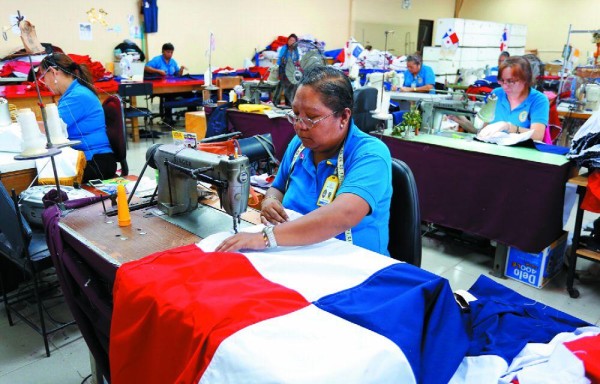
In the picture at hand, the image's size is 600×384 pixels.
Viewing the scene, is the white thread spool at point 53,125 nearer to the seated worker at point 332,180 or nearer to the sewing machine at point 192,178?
the sewing machine at point 192,178

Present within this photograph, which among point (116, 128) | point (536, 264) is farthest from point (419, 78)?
point (116, 128)

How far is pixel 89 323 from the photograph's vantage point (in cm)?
166

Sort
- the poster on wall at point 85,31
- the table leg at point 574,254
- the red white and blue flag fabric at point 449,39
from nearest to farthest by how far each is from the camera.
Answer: the table leg at point 574,254, the poster on wall at point 85,31, the red white and blue flag fabric at point 449,39

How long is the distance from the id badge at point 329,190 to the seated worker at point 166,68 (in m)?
6.29

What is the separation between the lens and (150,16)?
7.87 metres

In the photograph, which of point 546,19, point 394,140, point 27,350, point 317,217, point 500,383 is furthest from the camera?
point 546,19

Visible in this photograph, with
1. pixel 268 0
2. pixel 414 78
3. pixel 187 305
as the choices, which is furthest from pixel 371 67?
pixel 187 305

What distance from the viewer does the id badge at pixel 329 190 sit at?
61.9 inches

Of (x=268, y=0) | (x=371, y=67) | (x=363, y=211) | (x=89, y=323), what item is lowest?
(x=89, y=323)

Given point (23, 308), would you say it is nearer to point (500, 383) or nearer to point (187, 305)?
point (187, 305)

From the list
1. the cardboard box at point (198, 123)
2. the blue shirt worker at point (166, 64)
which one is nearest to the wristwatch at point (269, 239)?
the cardboard box at point (198, 123)

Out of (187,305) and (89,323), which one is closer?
(187,305)

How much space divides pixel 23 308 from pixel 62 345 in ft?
1.60

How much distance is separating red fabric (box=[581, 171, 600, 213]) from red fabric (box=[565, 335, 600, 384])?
5.76 feet
